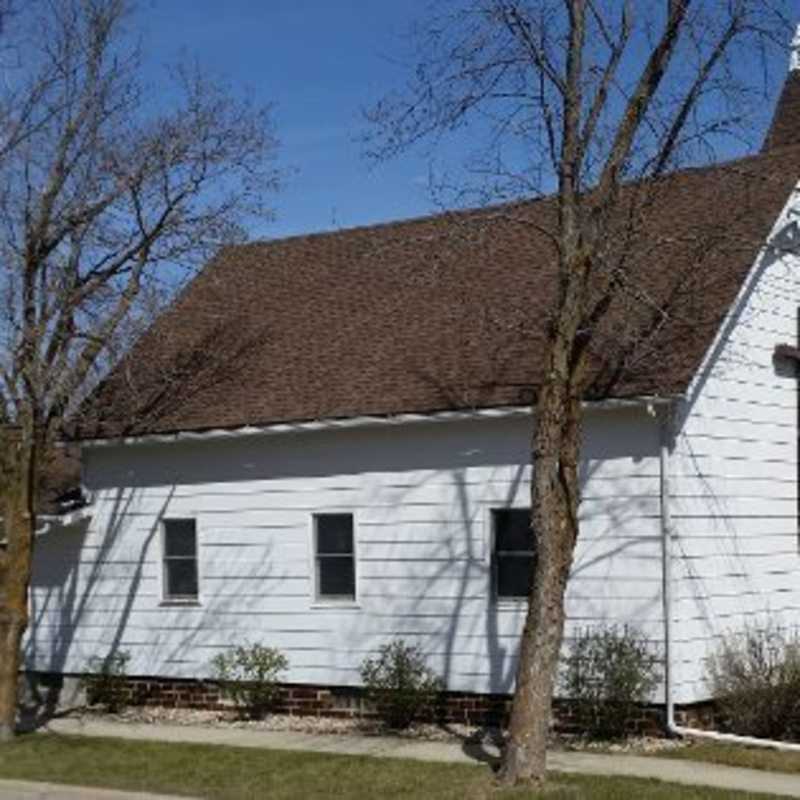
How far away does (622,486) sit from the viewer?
15125mm

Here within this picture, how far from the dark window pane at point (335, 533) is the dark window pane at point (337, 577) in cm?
12

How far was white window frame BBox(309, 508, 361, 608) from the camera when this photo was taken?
17.0 metres

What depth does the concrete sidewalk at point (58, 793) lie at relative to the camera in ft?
41.3

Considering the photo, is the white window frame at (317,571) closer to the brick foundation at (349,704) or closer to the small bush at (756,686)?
the brick foundation at (349,704)

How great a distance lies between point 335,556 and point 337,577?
0.25 meters

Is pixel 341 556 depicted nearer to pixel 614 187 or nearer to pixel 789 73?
pixel 614 187

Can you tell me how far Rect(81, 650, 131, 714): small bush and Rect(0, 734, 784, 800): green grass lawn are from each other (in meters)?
2.71

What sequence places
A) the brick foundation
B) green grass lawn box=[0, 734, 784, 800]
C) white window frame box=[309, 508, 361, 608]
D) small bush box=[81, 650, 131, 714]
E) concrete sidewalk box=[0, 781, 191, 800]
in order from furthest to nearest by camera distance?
small bush box=[81, 650, 131, 714] < white window frame box=[309, 508, 361, 608] < the brick foundation < concrete sidewalk box=[0, 781, 191, 800] < green grass lawn box=[0, 734, 784, 800]

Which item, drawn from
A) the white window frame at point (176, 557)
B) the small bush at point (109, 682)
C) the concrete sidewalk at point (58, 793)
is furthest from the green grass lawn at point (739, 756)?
the small bush at point (109, 682)

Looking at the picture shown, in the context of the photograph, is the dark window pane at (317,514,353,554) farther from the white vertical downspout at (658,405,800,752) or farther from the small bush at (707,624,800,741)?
the small bush at (707,624,800,741)

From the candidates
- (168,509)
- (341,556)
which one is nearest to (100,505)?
(168,509)

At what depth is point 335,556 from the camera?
1733cm

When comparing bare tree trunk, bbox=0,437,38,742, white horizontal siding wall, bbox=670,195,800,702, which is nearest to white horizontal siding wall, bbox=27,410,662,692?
white horizontal siding wall, bbox=670,195,800,702

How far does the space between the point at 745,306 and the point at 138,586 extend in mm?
8441
